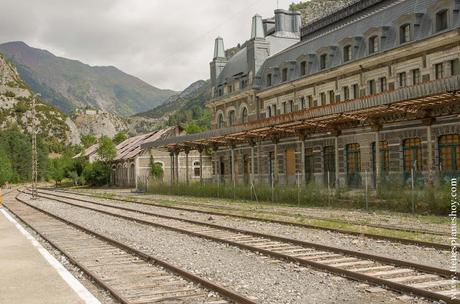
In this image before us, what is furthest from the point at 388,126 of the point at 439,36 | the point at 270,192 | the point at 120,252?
the point at 120,252

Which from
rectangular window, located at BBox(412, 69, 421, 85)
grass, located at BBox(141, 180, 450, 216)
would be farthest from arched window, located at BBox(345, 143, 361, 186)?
grass, located at BBox(141, 180, 450, 216)

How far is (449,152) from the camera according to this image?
26.9 m

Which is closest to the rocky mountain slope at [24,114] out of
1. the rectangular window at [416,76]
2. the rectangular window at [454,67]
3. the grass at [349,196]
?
the grass at [349,196]

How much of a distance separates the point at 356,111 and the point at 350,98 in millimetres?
12958

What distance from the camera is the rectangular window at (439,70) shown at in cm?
2784

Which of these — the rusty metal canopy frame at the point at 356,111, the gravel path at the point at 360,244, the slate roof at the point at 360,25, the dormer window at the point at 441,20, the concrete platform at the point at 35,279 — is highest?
the slate roof at the point at 360,25

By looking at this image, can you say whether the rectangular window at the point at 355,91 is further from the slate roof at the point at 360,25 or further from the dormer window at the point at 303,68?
the dormer window at the point at 303,68

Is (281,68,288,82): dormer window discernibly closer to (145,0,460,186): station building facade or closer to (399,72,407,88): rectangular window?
(145,0,460,186): station building facade

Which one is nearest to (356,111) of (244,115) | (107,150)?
(244,115)

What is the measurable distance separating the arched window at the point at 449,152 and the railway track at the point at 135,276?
19344 mm

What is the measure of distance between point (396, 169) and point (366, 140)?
3211 millimetres

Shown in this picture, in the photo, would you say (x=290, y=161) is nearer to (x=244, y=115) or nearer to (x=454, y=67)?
(x=244, y=115)

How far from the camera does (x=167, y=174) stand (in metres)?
64.9

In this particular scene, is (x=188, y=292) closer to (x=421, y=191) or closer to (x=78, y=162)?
(x=421, y=191)
